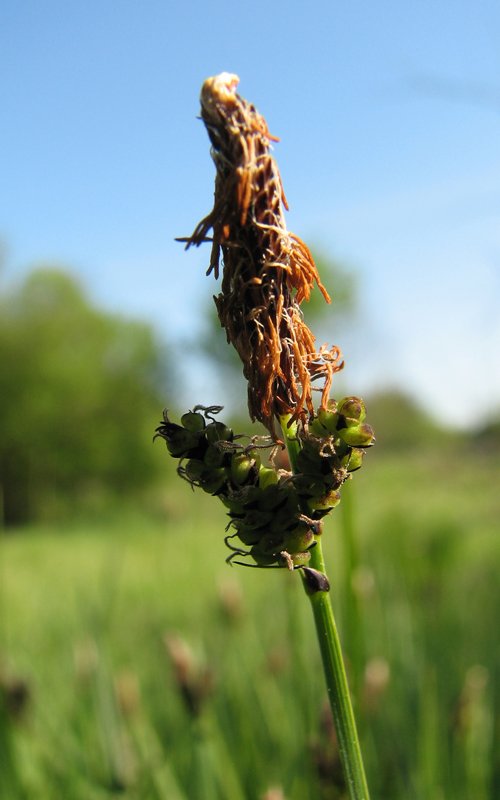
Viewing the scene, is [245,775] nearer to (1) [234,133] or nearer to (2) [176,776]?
(2) [176,776]

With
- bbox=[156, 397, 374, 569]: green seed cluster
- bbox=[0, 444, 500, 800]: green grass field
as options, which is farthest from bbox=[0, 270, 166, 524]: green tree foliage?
bbox=[156, 397, 374, 569]: green seed cluster

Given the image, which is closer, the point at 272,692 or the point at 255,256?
the point at 255,256

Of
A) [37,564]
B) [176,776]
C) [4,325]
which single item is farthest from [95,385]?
[176,776]

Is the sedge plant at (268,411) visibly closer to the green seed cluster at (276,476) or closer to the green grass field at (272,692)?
the green seed cluster at (276,476)

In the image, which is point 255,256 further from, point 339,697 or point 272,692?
point 272,692

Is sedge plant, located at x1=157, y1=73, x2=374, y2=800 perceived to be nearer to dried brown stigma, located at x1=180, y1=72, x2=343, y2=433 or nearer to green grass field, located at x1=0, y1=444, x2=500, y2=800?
dried brown stigma, located at x1=180, y1=72, x2=343, y2=433

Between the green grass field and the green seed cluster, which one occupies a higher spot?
the green seed cluster

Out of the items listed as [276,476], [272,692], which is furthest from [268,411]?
[272,692]
